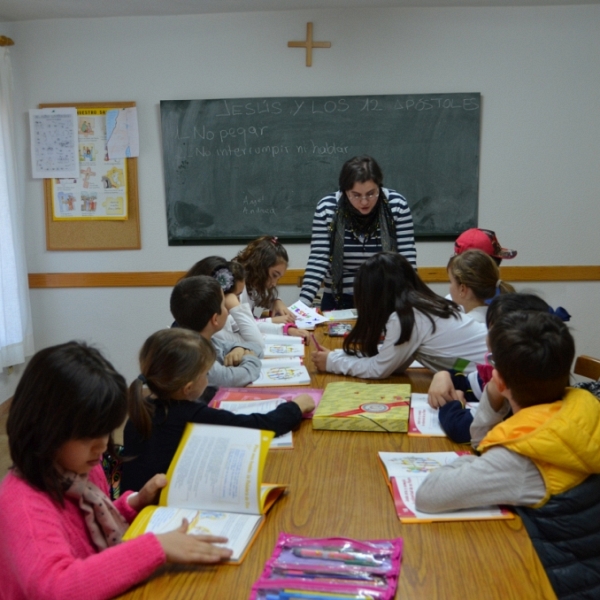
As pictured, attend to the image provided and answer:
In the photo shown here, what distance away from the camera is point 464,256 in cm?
246

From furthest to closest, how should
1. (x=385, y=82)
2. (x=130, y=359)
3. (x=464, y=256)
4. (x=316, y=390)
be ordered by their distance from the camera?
1. (x=130, y=359)
2. (x=385, y=82)
3. (x=464, y=256)
4. (x=316, y=390)

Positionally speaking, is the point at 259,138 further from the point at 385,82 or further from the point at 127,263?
the point at 127,263

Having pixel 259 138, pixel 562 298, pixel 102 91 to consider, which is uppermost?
pixel 102 91

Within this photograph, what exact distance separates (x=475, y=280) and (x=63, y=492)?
169 centimetres

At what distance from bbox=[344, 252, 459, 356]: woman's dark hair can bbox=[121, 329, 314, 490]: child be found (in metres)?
0.76

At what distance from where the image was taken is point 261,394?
6.63 feet

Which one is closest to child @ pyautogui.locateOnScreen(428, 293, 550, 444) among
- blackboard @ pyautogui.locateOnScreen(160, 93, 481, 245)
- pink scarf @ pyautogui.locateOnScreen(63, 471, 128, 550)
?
pink scarf @ pyautogui.locateOnScreen(63, 471, 128, 550)

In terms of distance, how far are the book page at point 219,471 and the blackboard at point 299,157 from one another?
3.08 m

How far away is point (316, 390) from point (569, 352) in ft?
2.96

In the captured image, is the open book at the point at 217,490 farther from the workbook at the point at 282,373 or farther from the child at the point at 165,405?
the workbook at the point at 282,373

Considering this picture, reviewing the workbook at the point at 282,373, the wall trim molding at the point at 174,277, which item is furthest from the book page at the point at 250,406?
the wall trim molding at the point at 174,277

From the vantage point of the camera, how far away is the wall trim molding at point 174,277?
4.32 metres

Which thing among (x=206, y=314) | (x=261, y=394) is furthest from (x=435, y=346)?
(x=206, y=314)

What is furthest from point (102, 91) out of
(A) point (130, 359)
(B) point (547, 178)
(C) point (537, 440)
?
(C) point (537, 440)
